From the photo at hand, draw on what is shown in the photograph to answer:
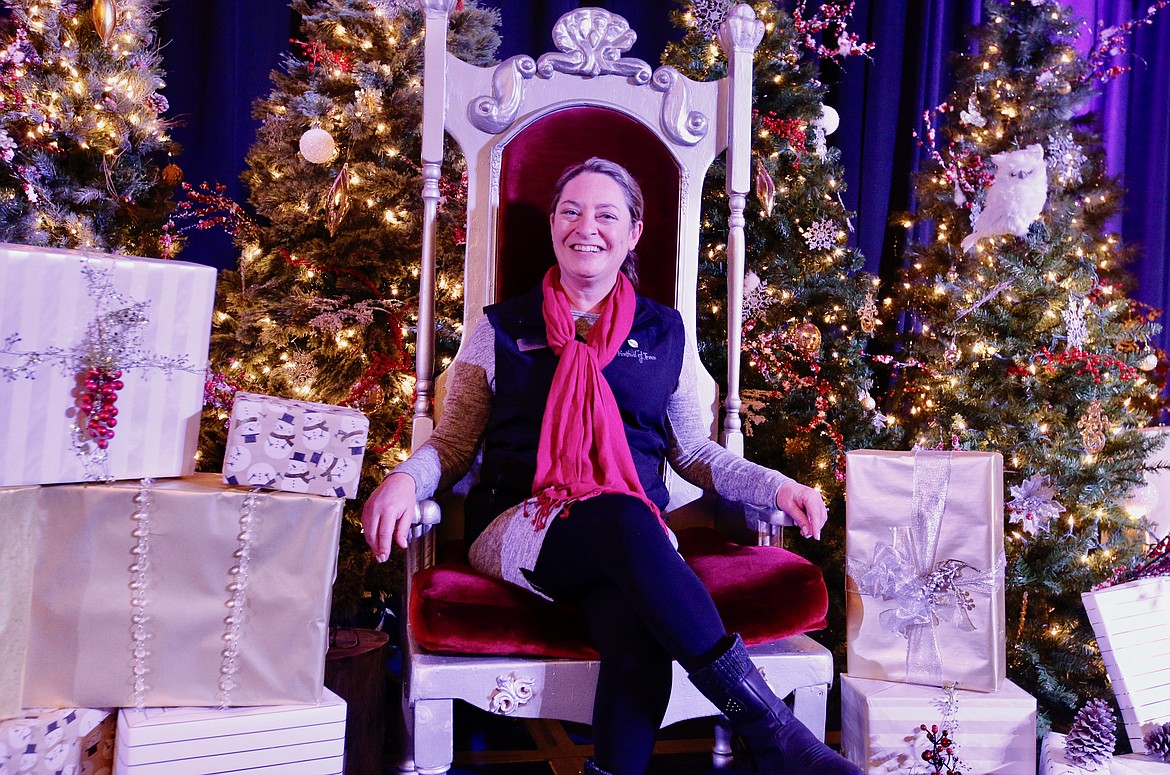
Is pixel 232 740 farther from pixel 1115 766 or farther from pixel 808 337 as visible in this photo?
pixel 808 337

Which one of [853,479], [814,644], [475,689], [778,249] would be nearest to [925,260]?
[778,249]

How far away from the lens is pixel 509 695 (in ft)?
5.25

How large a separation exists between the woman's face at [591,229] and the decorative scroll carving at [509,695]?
36.5 inches

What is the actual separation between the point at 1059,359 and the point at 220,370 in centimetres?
265

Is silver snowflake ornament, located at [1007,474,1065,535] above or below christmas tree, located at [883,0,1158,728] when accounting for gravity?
below

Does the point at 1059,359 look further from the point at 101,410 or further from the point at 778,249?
the point at 101,410

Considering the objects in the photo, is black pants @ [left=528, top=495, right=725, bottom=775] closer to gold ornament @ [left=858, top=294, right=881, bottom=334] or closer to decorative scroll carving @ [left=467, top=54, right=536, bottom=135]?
decorative scroll carving @ [left=467, top=54, right=536, bottom=135]

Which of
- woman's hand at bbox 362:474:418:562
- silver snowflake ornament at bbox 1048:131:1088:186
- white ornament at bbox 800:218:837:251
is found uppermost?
silver snowflake ornament at bbox 1048:131:1088:186

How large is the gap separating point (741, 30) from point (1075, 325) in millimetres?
1317

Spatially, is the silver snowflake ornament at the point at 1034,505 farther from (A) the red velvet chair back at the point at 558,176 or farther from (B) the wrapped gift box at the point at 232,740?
(B) the wrapped gift box at the point at 232,740

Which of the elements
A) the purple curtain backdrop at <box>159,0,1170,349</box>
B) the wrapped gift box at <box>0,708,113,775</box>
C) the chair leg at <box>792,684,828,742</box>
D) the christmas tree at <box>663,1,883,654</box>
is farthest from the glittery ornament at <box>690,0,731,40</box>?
the wrapped gift box at <box>0,708,113,775</box>

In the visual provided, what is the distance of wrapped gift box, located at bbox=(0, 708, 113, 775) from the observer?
144 centimetres

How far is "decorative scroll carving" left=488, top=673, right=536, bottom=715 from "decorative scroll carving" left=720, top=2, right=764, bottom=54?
1656 mm

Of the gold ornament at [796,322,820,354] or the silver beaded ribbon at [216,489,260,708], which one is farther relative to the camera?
the gold ornament at [796,322,820,354]
